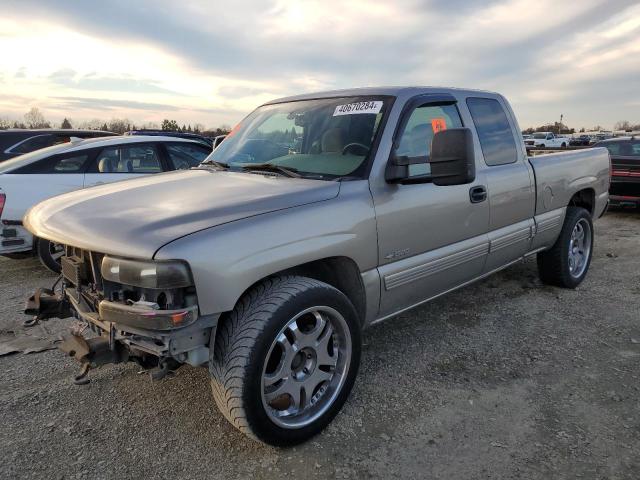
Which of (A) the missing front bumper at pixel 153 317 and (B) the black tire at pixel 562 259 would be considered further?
(B) the black tire at pixel 562 259

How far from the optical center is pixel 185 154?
6.75m

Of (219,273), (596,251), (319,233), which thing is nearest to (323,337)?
(319,233)

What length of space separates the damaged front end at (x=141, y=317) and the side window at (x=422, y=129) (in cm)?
164

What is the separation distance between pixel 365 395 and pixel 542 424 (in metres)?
1.00

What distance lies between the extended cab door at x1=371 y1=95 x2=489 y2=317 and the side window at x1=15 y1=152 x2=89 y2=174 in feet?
14.5

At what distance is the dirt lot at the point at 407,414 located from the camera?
7.89ft

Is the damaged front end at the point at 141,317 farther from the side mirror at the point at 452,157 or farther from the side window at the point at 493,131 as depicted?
the side window at the point at 493,131

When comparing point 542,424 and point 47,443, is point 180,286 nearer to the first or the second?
point 47,443

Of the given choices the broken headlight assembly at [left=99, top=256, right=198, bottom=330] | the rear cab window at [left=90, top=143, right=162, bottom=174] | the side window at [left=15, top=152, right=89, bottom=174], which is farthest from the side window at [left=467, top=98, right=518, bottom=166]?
the side window at [left=15, top=152, right=89, bottom=174]

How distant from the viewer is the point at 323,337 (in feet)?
8.80

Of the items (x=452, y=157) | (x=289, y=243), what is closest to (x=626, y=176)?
(x=452, y=157)

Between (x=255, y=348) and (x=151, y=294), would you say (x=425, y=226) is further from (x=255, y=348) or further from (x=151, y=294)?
(x=151, y=294)

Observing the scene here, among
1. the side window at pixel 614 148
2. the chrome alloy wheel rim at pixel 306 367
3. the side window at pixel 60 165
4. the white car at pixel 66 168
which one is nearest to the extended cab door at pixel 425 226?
the chrome alloy wheel rim at pixel 306 367

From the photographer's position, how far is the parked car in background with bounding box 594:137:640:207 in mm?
8984
